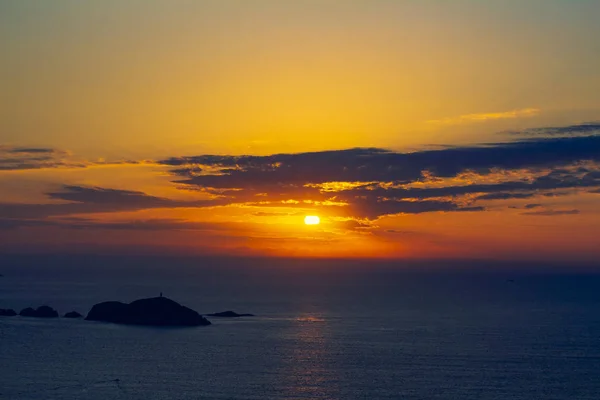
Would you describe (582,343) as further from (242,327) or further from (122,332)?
(122,332)

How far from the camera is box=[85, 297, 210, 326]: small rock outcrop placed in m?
139

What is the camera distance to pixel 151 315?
140m

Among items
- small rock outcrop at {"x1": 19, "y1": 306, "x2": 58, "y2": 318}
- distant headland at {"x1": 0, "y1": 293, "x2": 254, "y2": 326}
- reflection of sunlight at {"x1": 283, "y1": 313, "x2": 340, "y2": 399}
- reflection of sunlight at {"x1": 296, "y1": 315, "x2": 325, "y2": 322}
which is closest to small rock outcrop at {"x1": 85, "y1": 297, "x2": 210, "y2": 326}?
distant headland at {"x1": 0, "y1": 293, "x2": 254, "y2": 326}

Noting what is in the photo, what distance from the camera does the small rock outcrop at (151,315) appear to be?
139375mm

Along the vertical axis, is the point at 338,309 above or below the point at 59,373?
below

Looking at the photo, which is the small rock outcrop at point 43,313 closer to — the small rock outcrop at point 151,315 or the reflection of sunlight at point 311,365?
the small rock outcrop at point 151,315

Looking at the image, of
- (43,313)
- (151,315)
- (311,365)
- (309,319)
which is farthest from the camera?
(309,319)

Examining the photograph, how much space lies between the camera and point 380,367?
302 ft

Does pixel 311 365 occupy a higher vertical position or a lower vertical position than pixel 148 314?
higher

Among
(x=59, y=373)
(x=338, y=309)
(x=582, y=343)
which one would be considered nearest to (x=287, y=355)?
(x=59, y=373)

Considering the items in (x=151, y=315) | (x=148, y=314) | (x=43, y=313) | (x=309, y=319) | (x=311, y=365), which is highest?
(x=311, y=365)

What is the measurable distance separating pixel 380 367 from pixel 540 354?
1163 inches

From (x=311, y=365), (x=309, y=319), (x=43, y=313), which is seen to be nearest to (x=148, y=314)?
(x=43, y=313)

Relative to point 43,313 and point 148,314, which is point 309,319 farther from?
point 43,313
